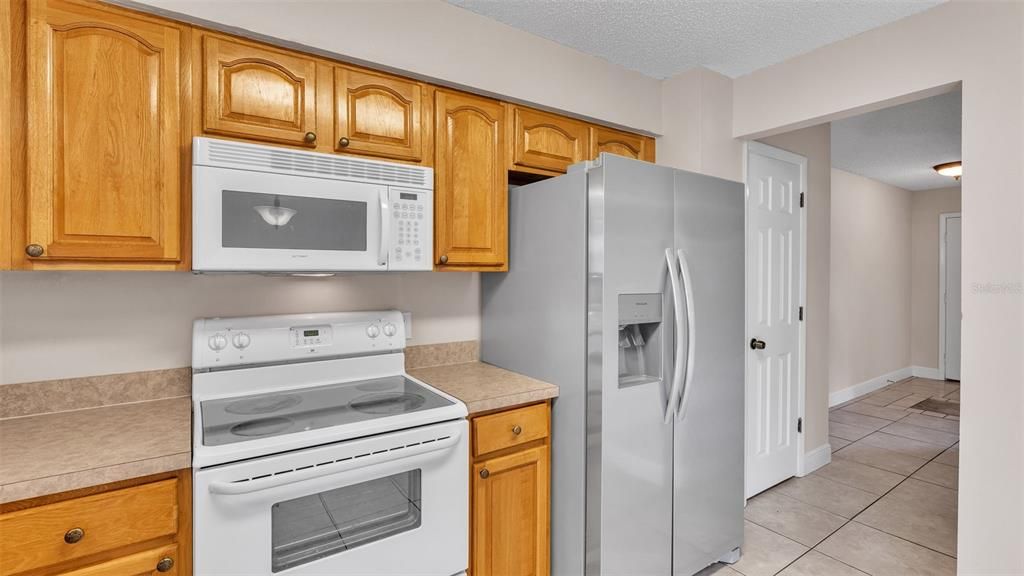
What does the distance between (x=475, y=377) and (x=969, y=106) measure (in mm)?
2239

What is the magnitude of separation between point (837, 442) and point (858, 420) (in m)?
0.86

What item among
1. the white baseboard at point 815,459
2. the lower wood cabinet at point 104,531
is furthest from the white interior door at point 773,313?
the lower wood cabinet at point 104,531

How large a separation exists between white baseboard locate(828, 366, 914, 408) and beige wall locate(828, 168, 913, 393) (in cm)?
5

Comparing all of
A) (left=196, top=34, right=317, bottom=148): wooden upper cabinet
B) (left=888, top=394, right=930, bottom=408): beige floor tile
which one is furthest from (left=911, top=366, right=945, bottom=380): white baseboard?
(left=196, top=34, right=317, bottom=148): wooden upper cabinet

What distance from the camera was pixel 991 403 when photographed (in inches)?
74.2

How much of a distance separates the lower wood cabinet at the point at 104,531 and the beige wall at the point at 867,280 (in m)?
5.44

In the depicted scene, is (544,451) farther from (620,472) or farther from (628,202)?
(628,202)

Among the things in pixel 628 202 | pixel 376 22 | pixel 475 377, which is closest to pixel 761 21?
pixel 628 202

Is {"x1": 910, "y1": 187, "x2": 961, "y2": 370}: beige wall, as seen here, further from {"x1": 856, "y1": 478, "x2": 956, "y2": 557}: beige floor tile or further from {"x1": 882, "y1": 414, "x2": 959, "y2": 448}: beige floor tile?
{"x1": 856, "y1": 478, "x2": 956, "y2": 557}: beige floor tile

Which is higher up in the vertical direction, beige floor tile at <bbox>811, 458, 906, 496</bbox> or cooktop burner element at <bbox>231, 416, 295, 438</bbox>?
cooktop burner element at <bbox>231, 416, 295, 438</bbox>

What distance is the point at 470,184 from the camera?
2.16 meters

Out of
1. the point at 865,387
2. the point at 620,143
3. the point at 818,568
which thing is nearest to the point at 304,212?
the point at 620,143

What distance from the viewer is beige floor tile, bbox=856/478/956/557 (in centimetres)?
260

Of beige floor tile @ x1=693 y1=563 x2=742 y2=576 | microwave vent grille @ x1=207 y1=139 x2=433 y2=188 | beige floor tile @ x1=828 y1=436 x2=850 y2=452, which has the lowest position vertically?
beige floor tile @ x1=693 y1=563 x2=742 y2=576
